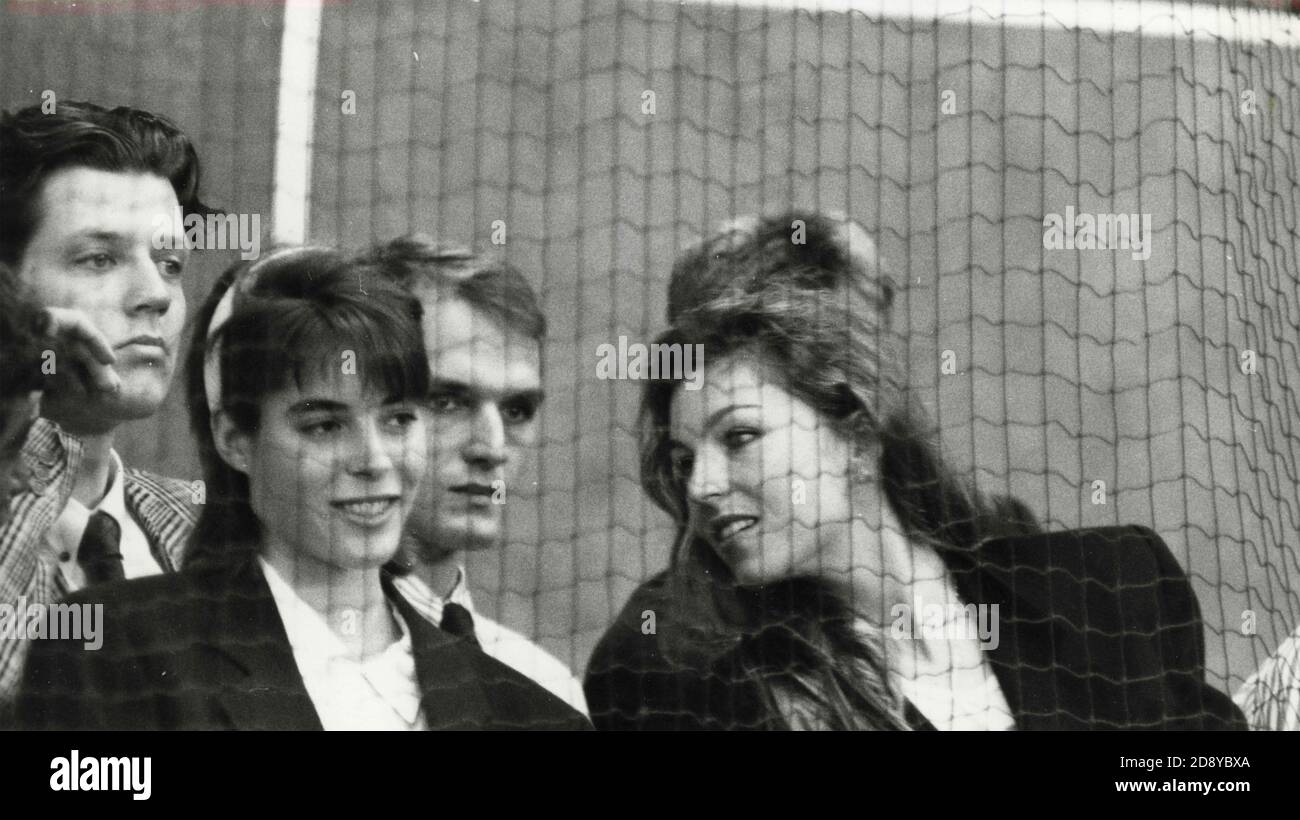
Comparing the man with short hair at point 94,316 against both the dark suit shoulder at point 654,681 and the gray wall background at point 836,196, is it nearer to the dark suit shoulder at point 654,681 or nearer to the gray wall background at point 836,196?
the gray wall background at point 836,196

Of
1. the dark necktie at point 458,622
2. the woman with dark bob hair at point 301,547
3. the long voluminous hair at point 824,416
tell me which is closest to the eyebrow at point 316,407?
the woman with dark bob hair at point 301,547

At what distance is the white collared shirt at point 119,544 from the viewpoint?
9.87 feet

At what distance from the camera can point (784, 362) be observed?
3.15 meters

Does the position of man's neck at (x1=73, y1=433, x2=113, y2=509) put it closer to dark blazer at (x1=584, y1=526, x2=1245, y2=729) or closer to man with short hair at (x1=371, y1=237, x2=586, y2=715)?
man with short hair at (x1=371, y1=237, x2=586, y2=715)

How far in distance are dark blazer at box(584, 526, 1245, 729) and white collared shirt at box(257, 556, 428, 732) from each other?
13.7 inches

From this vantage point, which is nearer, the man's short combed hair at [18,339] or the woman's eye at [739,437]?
the man's short combed hair at [18,339]

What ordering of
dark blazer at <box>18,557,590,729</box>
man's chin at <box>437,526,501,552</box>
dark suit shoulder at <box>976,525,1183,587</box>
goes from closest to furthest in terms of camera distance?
dark blazer at <box>18,557,590,729</box>
man's chin at <box>437,526,501,552</box>
dark suit shoulder at <box>976,525,1183,587</box>

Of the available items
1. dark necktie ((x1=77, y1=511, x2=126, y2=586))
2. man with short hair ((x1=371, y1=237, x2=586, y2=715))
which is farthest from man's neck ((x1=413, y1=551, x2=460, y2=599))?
dark necktie ((x1=77, y1=511, x2=126, y2=586))

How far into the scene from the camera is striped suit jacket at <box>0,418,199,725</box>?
298cm

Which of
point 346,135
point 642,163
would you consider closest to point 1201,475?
point 642,163

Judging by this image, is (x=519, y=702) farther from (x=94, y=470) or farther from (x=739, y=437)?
(x=94, y=470)

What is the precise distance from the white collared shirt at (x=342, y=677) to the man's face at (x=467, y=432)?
23cm

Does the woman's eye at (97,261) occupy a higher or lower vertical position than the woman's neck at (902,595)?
higher

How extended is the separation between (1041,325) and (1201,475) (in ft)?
1.47
